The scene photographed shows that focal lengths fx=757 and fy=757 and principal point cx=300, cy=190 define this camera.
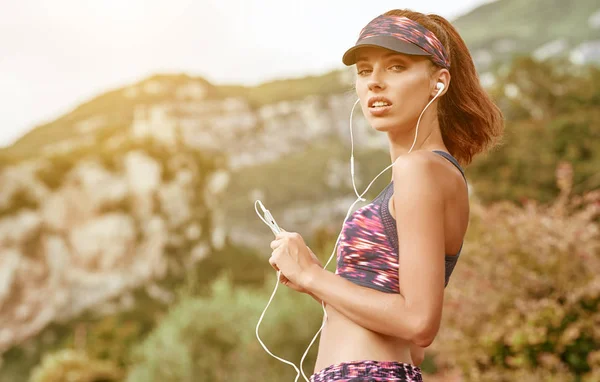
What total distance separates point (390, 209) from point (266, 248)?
1290 centimetres

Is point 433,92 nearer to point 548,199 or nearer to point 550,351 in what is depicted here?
point 550,351

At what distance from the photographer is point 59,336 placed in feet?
45.6

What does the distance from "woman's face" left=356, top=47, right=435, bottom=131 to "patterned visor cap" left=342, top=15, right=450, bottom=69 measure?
2 cm

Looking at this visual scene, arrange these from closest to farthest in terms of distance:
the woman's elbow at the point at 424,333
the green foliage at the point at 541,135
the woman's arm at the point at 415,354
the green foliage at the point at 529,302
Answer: the woman's elbow at the point at 424,333 → the woman's arm at the point at 415,354 → the green foliage at the point at 529,302 → the green foliage at the point at 541,135

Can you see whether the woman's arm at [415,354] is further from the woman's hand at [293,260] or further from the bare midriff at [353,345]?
the woman's hand at [293,260]

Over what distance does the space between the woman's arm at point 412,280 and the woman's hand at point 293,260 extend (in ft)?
0.11

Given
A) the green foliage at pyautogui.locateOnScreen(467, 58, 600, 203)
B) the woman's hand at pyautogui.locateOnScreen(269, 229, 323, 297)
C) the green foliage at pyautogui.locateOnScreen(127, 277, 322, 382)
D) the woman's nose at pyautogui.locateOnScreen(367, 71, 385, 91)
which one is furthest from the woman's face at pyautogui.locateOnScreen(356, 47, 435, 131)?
the green foliage at pyautogui.locateOnScreen(467, 58, 600, 203)

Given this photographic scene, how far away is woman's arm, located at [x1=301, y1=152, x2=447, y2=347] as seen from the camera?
1.41m

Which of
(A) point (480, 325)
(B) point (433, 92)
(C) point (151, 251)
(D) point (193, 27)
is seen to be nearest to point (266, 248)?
(C) point (151, 251)

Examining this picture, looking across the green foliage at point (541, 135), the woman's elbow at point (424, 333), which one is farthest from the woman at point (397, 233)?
the green foliage at point (541, 135)

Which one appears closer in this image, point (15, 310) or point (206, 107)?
point (15, 310)

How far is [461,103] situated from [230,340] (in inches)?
295

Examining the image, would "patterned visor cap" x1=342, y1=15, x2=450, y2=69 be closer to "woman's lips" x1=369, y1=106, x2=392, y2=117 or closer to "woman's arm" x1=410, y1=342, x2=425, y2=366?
"woman's lips" x1=369, y1=106, x2=392, y2=117

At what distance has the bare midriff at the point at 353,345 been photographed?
147 cm
